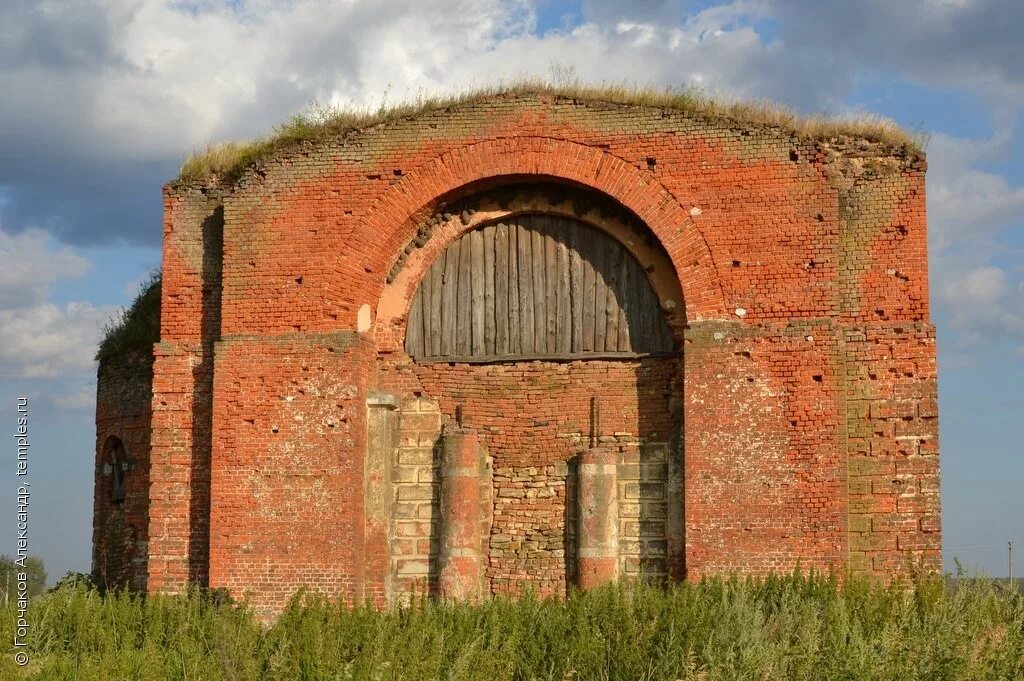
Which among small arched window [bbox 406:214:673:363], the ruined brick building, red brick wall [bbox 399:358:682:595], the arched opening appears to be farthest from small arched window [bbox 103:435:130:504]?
red brick wall [bbox 399:358:682:595]

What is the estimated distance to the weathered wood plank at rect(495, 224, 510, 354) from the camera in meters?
14.7

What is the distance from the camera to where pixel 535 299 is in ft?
48.2

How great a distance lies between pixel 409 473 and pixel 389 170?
3255 millimetres

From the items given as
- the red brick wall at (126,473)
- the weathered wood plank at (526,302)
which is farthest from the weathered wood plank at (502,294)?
the red brick wall at (126,473)

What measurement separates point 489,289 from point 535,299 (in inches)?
20.4

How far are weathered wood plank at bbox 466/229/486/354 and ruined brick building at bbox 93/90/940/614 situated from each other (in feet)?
0.08

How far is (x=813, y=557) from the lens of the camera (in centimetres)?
1315

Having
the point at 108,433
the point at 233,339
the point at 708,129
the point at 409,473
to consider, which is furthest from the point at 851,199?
the point at 108,433

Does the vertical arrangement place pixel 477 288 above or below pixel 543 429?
above

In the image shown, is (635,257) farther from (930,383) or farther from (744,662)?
(744,662)

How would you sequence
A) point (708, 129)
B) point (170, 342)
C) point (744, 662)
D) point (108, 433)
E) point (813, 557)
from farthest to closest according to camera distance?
point (108, 433), point (170, 342), point (708, 129), point (813, 557), point (744, 662)

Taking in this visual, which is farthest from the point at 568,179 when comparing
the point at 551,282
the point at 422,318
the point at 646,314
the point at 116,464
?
the point at 116,464

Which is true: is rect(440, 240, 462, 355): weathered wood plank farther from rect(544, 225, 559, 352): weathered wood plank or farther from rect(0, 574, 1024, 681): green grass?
rect(0, 574, 1024, 681): green grass

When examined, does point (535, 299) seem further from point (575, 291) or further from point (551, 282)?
point (575, 291)
